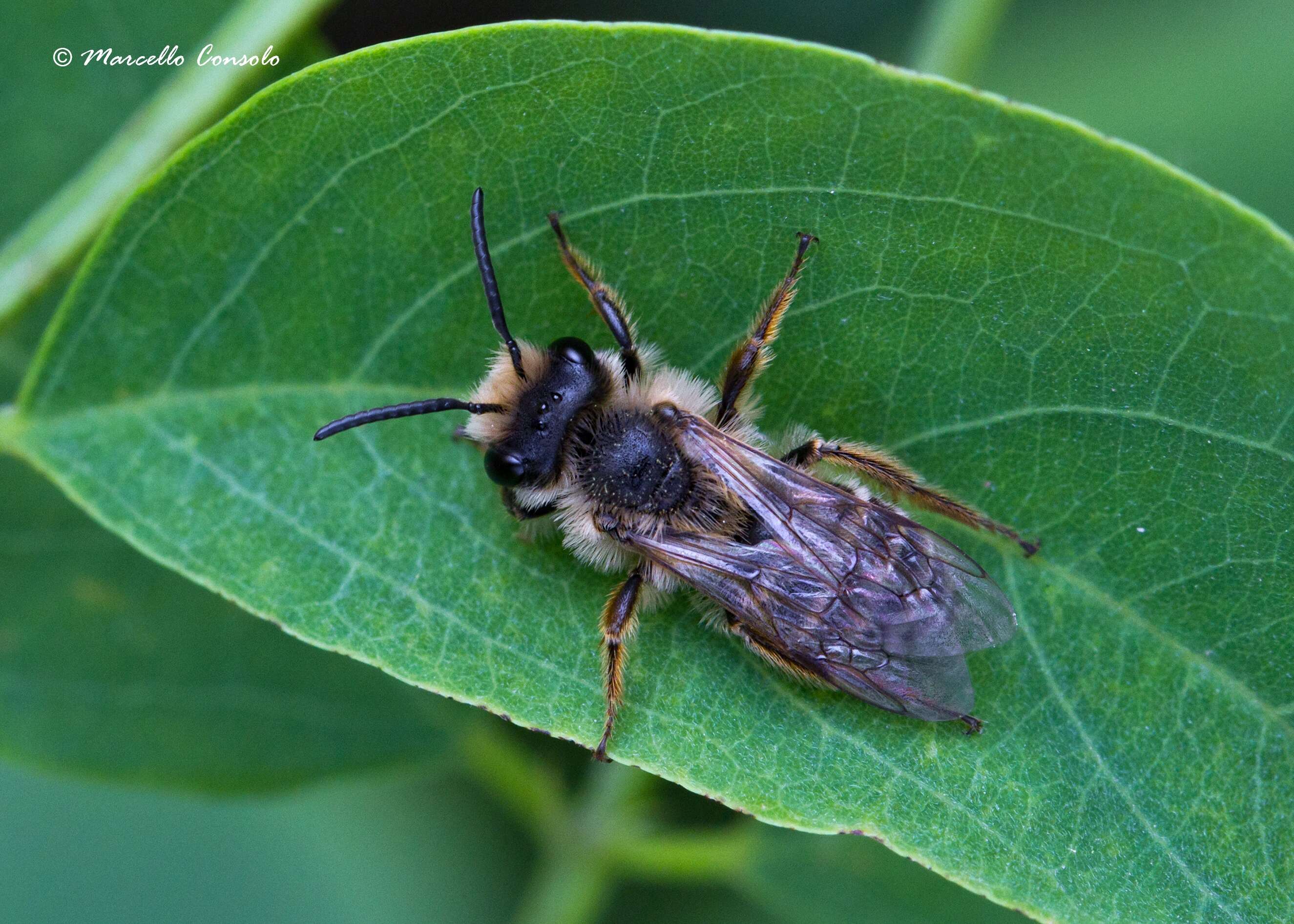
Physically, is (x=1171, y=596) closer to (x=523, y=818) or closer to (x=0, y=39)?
(x=523, y=818)

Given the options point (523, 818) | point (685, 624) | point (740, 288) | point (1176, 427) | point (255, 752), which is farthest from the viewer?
point (523, 818)

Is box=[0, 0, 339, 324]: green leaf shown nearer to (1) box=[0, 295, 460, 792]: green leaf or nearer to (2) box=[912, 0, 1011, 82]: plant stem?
(1) box=[0, 295, 460, 792]: green leaf

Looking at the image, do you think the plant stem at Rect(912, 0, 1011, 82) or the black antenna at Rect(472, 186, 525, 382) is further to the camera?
the plant stem at Rect(912, 0, 1011, 82)

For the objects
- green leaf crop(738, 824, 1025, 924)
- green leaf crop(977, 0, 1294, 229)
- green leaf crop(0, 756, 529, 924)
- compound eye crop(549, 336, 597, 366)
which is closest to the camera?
compound eye crop(549, 336, 597, 366)

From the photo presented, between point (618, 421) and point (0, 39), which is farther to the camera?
point (0, 39)

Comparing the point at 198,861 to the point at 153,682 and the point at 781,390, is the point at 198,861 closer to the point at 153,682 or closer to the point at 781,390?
the point at 153,682

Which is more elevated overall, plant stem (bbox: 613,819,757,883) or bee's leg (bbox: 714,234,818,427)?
bee's leg (bbox: 714,234,818,427)

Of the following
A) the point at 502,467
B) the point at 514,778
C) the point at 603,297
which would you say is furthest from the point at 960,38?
the point at 514,778

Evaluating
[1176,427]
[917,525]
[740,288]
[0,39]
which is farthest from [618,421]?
[0,39]

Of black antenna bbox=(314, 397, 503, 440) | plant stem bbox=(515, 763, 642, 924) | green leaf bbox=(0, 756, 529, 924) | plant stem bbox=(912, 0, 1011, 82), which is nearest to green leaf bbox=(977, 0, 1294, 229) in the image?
plant stem bbox=(912, 0, 1011, 82)
